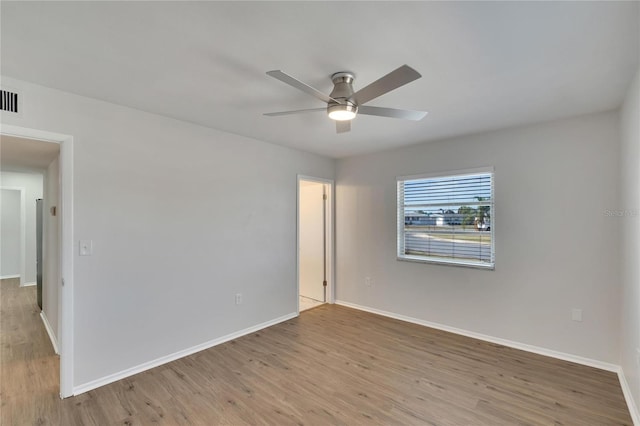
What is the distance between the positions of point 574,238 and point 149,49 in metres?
4.07

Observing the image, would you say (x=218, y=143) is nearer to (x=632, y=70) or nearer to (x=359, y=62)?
(x=359, y=62)

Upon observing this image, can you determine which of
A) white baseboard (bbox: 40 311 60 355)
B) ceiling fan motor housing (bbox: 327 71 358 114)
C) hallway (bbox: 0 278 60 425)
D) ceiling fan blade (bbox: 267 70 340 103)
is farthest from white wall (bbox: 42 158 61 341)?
ceiling fan motor housing (bbox: 327 71 358 114)

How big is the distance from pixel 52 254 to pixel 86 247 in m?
1.53

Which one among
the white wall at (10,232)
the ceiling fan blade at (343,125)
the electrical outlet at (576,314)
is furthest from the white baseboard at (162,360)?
the white wall at (10,232)

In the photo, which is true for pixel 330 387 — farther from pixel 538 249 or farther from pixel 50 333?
pixel 50 333

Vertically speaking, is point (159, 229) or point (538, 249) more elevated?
point (159, 229)

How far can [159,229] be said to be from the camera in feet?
9.71

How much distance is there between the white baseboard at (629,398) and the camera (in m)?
2.07

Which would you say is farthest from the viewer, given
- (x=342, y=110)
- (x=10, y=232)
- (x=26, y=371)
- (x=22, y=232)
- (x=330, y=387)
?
(x=10, y=232)

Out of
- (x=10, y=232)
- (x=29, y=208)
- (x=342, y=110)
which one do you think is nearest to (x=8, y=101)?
(x=342, y=110)

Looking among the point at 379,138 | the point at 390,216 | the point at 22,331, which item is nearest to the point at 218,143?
the point at 379,138

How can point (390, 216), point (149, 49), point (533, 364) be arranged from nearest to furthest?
1. point (149, 49)
2. point (533, 364)
3. point (390, 216)

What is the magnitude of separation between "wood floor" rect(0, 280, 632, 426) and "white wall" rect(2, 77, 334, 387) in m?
0.37

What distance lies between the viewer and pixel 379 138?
3779mm
